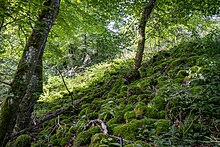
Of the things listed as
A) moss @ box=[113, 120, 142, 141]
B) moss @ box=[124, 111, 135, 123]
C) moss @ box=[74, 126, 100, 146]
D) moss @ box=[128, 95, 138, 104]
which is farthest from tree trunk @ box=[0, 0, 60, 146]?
moss @ box=[128, 95, 138, 104]

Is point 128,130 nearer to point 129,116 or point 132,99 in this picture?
point 129,116

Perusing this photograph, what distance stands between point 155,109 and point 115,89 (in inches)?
85.7

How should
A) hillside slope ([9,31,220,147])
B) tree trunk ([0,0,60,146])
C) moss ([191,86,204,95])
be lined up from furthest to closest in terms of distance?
moss ([191,86,204,95]) → tree trunk ([0,0,60,146]) → hillside slope ([9,31,220,147])

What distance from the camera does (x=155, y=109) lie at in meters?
3.36

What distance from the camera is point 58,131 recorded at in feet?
13.7

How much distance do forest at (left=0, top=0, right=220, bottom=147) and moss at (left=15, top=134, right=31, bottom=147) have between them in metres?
0.02

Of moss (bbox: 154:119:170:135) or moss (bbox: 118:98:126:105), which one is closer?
moss (bbox: 154:119:170:135)

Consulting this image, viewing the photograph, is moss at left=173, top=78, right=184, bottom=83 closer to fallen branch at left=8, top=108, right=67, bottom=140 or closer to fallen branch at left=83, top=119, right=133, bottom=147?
fallen branch at left=83, top=119, right=133, bottom=147

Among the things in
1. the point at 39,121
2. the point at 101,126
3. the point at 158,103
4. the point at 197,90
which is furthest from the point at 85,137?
the point at 39,121

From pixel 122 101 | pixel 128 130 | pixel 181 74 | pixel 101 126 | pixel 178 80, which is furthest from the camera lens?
pixel 122 101

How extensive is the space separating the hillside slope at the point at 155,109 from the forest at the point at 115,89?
0.04 ft

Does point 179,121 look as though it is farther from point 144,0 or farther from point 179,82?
point 144,0

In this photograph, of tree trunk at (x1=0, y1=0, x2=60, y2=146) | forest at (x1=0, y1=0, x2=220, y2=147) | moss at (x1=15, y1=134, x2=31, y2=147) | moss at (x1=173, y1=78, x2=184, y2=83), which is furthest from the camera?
moss at (x1=15, y1=134, x2=31, y2=147)

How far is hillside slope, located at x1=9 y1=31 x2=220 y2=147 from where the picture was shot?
2610 millimetres
